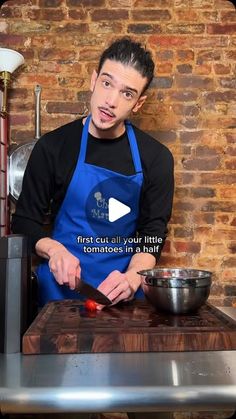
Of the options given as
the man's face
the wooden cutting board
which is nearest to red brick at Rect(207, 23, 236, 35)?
the man's face

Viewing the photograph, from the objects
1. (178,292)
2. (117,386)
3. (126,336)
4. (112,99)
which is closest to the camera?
(117,386)

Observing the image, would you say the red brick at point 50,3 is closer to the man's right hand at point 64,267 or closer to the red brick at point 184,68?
the red brick at point 184,68

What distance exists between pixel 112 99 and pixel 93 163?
0.88ft

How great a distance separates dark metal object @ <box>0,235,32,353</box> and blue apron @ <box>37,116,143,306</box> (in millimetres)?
708

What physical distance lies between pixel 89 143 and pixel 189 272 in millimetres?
749

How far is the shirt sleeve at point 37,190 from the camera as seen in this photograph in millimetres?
1642

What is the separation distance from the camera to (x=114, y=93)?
5.36 ft

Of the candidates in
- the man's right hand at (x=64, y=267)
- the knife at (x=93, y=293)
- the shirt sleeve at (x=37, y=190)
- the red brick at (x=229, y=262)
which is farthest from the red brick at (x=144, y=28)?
the knife at (x=93, y=293)

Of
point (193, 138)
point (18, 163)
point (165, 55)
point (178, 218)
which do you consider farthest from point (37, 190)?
point (165, 55)

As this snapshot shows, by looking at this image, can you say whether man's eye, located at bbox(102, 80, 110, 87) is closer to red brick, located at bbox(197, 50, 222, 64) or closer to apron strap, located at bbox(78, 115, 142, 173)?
apron strap, located at bbox(78, 115, 142, 173)

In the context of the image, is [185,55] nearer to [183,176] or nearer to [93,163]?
[183,176]

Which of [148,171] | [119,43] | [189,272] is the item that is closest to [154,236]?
[148,171]

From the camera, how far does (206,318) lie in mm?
1066

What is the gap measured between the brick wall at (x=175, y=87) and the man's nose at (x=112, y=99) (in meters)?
0.71
